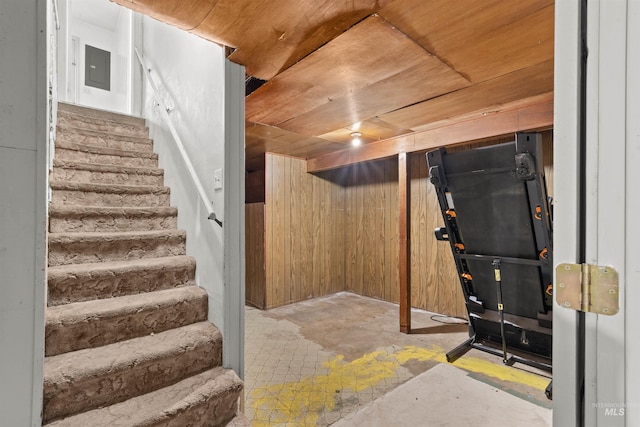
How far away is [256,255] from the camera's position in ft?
13.8

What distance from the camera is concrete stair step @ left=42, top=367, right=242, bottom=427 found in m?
1.30

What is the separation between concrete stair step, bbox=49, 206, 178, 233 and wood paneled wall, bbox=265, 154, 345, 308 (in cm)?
172

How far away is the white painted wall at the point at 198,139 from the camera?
1.80 m

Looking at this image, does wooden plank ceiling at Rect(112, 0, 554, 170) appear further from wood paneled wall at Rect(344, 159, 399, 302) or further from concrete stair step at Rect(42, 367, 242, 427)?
concrete stair step at Rect(42, 367, 242, 427)

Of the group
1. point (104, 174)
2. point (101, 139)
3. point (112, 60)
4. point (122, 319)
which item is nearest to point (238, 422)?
point (122, 319)

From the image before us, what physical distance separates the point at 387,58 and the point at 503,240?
1549 mm

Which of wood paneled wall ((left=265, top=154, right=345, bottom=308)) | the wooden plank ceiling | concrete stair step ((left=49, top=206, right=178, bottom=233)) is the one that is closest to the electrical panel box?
wood paneled wall ((left=265, top=154, right=345, bottom=308))

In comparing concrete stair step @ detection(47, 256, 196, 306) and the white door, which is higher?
the white door

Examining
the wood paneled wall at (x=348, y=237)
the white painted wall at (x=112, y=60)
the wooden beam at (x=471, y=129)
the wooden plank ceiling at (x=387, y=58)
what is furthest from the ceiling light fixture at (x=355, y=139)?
the white painted wall at (x=112, y=60)

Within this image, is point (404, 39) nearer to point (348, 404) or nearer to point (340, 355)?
point (348, 404)

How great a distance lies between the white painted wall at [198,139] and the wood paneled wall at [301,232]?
162cm

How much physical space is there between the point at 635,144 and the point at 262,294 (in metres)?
3.99

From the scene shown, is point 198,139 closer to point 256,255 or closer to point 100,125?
point 100,125

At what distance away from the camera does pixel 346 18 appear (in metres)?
1.34
